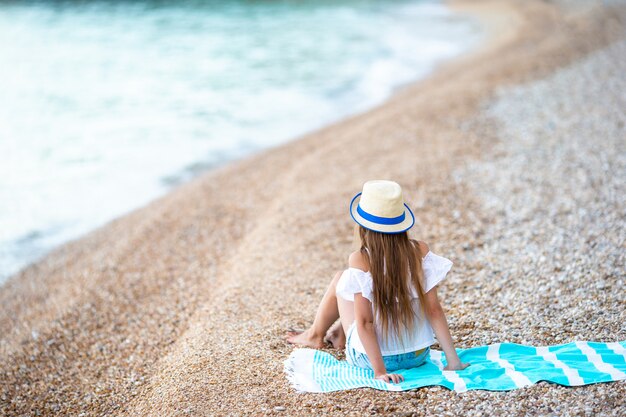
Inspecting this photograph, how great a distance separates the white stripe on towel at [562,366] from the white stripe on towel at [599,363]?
145mm

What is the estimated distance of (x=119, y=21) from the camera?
2320 centimetres

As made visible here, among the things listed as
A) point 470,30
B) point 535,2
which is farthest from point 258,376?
point 535,2

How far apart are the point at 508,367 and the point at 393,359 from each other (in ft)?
1.92

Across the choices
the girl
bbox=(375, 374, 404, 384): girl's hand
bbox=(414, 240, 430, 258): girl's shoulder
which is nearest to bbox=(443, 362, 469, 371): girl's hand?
the girl

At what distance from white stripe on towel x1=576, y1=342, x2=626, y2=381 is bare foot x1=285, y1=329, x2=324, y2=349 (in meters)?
1.39

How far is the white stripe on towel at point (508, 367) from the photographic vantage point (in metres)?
3.00

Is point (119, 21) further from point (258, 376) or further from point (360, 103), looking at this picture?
point (258, 376)

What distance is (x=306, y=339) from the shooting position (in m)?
3.55

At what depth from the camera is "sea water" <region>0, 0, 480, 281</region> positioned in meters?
8.68

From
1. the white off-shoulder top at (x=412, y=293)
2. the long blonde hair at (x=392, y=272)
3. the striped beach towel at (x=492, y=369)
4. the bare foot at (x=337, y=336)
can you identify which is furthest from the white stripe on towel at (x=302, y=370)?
the long blonde hair at (x=392, y=272)

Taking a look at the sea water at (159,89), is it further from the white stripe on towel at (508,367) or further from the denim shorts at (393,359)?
the white stripe on towel at (508,367)

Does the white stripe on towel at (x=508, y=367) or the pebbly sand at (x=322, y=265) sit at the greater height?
the white stripe on towel at (x=508, y=367)

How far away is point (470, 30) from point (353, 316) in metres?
18.1

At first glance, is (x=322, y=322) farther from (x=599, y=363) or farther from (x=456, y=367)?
(x=599, y=363)
